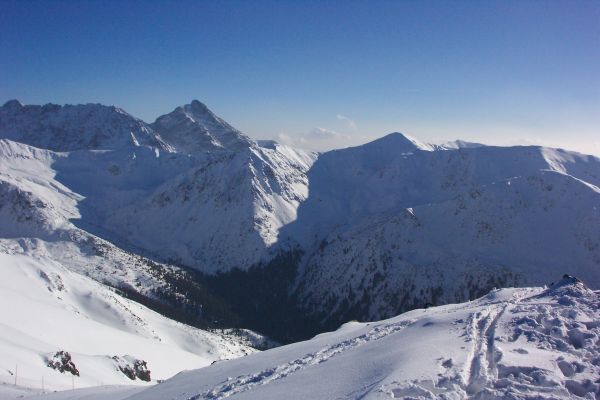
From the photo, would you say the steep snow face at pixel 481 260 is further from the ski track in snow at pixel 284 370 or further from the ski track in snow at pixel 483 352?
the ski track in snow at pixel 483 352

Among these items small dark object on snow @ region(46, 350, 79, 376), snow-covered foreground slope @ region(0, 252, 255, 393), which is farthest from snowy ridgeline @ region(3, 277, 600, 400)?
snow-covered foreground slope @ region(0, 252, 255, 393)

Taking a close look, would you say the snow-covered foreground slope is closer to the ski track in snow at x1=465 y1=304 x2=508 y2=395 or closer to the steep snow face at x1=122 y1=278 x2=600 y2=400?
the steep snow face at x1=122 y1=278 x2=600 y2=400

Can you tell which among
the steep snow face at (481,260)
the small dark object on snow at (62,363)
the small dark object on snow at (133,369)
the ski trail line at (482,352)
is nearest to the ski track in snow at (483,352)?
the ski trail line at (482,352)

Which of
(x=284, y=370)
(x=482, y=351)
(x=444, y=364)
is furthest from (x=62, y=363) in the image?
(x=482, y=351)

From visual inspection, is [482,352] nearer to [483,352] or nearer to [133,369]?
[483,352]

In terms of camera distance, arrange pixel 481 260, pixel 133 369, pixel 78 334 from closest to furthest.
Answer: pixel 133 369 → pixel 78 334 → pixel 481 260
